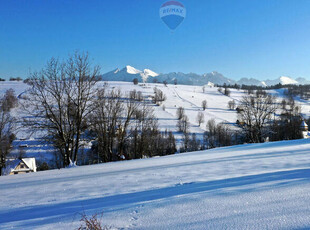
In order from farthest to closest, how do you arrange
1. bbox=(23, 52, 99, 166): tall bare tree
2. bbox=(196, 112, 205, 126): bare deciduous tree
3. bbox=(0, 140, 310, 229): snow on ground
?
bbox=(196, 112, 205, 126): bare deciduous tree → bbox=(23, 52, 99, 166): tall bare tree → bbox=(0, 140, 310, 229): snow on ground

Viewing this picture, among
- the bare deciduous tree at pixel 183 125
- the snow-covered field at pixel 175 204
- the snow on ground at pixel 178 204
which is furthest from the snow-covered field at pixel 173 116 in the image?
Result: the snow on ground at pixel 178 204

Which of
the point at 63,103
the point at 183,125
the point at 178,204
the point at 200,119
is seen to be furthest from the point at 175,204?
the point at 200,119

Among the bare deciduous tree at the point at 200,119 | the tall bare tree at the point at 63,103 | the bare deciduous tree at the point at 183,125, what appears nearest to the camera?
the tall bare tree at the point at 63,103

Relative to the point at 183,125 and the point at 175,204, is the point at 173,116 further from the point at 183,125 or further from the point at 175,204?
the point at 175,204

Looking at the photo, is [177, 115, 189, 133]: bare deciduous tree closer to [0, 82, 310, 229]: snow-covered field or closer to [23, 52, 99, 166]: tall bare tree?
[23, 52, 99, 166]: tall bare tree

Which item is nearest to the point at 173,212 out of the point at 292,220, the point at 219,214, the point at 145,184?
the point at 219,214

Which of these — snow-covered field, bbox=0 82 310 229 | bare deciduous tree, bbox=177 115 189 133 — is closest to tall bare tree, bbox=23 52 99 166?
snow-covered field, bbox=0 82 310 229

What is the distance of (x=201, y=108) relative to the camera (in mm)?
86125

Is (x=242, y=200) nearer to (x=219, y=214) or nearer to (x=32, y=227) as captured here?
(x=219, y=214)

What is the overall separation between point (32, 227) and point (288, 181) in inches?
141

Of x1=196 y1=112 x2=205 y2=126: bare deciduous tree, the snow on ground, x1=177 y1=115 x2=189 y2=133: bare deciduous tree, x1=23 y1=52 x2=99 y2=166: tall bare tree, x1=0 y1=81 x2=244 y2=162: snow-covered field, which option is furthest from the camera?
x1=196 y1=112 x2=205 y2=126: bare deciduous tree

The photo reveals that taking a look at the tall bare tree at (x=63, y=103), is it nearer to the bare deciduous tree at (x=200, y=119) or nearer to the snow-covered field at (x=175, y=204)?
the snow-covered field at (x=175, y=204)

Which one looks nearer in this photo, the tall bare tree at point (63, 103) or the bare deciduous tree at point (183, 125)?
the tall bare tree at point (63, 103)

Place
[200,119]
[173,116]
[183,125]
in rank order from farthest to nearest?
[173,116], [200,119], [183,125]
